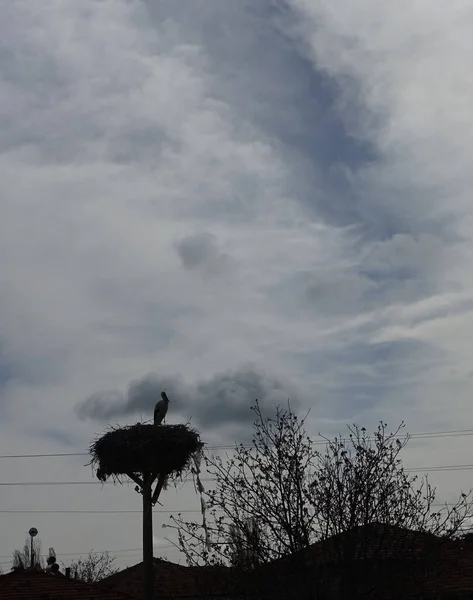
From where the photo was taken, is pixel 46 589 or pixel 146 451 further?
pixel 46 589

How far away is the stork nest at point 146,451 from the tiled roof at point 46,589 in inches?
186

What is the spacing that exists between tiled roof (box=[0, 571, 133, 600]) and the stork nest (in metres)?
4.71

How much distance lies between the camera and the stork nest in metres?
16.4

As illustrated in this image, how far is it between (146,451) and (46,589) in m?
6.29

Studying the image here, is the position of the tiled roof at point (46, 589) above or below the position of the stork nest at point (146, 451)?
below

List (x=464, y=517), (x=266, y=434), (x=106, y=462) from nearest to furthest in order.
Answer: (x=464, y=517)
(x=266, y=434)
(x=106, y=462)

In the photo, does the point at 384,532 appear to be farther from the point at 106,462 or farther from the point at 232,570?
the point at 106,462

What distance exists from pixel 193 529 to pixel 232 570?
3.50ft

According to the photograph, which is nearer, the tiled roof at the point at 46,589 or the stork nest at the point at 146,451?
the stork nest at the point at 146,451

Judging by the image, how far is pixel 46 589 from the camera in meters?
20.5

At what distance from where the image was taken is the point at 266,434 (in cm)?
1335

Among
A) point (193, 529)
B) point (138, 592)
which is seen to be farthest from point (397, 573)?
point (138, 592)

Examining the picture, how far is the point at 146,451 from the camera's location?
Result: 1644 cm

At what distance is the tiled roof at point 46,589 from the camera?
1981cm
